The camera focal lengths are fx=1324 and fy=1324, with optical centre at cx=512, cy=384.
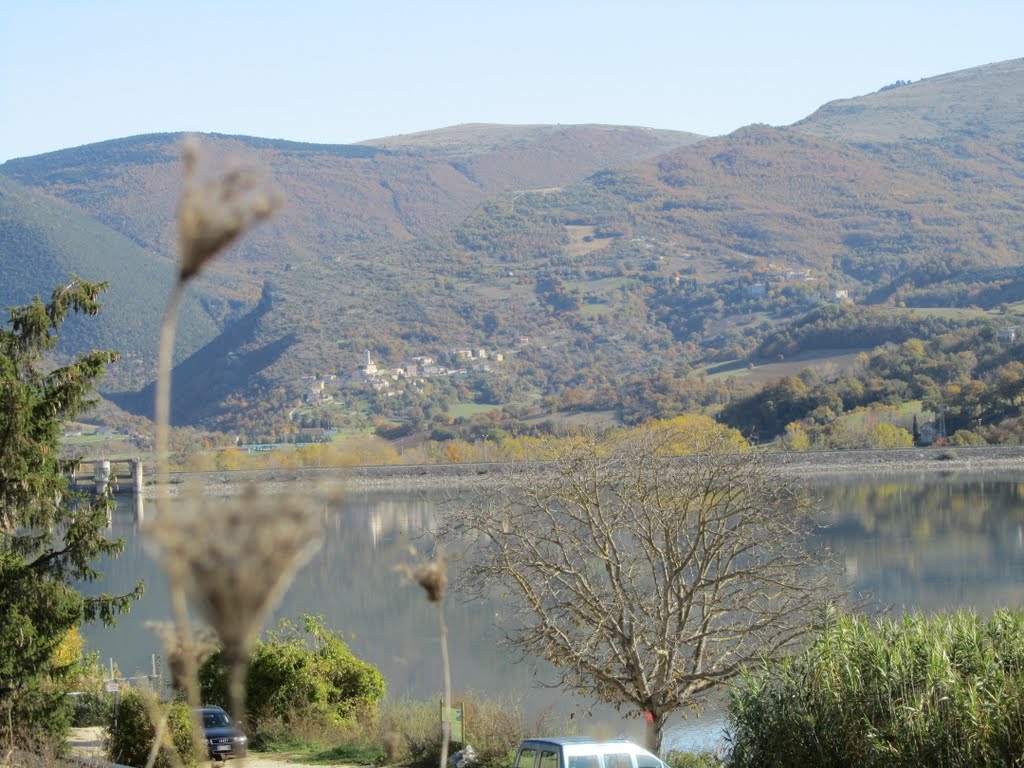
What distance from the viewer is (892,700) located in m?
10.2

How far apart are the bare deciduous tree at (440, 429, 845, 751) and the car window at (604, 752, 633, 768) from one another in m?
3.06

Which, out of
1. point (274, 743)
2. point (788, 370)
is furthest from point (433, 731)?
point (788, 370)

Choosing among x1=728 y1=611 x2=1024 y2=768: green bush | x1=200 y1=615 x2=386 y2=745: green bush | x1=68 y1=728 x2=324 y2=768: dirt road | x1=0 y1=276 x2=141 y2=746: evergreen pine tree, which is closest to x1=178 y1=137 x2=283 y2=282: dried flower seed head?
x1=728 y1=611 x2=1024 y2=768: green bush

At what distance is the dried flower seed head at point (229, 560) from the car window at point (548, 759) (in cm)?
933

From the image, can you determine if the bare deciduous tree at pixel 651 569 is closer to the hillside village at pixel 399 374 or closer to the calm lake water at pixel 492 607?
the calm lake water at pixel 492 607

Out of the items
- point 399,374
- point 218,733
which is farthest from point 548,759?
point 399,374

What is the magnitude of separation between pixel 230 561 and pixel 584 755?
368 inches

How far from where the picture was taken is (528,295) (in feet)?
638

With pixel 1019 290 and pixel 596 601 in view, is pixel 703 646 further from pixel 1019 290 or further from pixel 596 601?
pixel 1019 290

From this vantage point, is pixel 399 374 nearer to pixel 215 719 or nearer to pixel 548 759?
pixel 215 719

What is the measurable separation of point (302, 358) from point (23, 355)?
147997 mm

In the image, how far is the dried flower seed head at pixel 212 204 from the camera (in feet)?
4.14

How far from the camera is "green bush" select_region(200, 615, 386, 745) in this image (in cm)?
1666

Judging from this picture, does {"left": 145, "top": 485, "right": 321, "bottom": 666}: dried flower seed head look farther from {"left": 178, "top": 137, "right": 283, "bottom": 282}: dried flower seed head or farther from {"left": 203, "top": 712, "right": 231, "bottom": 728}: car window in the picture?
{"left": 203, "top": 712, "right": 231, "bottom": 728}: car window
